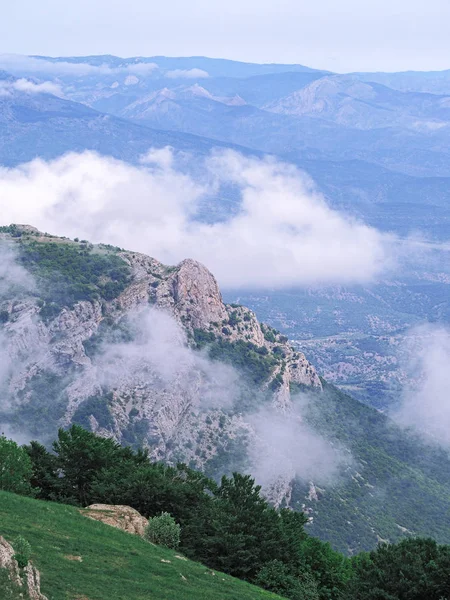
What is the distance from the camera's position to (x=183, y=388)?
408 ft

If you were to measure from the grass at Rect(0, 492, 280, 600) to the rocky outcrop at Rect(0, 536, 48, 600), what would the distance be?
2195 mm

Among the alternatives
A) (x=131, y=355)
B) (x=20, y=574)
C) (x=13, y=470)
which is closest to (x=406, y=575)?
(x=13, y=470)

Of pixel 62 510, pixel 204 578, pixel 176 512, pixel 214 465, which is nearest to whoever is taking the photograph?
pixel 204 578

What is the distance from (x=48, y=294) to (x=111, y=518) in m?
75.1

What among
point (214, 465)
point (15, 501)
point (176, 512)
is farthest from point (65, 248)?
point (15, 501)

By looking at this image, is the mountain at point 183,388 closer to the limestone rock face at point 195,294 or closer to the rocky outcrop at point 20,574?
the limestone rock face at point 195,294

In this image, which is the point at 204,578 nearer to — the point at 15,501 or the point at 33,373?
the point at 15,501

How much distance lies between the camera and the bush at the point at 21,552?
117 feet

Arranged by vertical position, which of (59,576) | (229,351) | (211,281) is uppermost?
(211,281)

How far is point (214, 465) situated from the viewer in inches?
4545

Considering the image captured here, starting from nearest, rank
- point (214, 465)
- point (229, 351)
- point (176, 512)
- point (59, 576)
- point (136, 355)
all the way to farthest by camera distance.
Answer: point (59, 576) < point (176, 512) < point (214, 465) < point (136, 355) < point (229, 351)

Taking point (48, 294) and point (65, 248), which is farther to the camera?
point (65, 248)

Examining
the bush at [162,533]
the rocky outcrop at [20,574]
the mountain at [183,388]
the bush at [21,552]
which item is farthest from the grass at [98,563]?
the mountain at [183,388]

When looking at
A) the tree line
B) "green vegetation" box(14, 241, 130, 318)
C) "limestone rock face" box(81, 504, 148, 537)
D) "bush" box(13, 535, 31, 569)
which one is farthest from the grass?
"green vegetation" box(14, 241, 130, 318)
